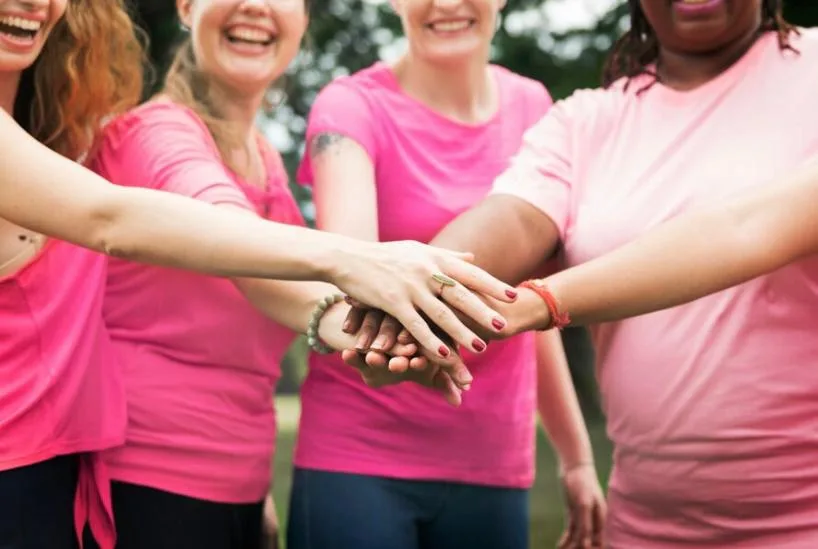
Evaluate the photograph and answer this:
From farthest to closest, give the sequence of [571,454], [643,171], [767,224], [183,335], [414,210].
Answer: [571,454] < [414,210] < [183,335] < [643,171] < [767,224]

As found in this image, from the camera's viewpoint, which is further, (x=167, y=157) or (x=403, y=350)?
(x=167, y=157)

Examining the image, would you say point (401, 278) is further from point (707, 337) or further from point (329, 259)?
point (707, 337)

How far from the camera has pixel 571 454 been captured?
3076 mm

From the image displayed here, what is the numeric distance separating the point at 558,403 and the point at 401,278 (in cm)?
102

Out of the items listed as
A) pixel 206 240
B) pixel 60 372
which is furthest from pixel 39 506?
pixel 206 240

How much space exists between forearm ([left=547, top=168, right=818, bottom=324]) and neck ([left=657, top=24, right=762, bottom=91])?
0.34 metres

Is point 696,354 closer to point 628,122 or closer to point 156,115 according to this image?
point 628,122

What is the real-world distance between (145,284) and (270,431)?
42 cm

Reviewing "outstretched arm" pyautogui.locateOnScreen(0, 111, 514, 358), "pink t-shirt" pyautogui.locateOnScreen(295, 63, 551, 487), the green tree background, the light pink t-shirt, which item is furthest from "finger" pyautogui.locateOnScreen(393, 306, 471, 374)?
the green tree background

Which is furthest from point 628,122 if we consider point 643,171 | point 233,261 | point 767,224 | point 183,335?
point 183,335

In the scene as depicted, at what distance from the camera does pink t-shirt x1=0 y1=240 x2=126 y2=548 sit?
2133 millimetres

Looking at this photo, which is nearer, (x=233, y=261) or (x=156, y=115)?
(x=233, y=261)

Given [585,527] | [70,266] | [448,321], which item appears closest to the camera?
[448,321]

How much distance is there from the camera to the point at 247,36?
271cm
